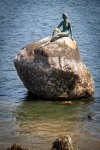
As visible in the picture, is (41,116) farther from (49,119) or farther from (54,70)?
(54,70)

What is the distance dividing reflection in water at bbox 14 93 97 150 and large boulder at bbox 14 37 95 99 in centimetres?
64

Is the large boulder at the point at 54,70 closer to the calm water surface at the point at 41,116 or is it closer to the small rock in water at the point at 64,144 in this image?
the calm water surface at the point at 41,116

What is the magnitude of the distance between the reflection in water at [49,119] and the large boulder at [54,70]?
642 mm

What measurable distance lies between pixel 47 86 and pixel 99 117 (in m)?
3.88

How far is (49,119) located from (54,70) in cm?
335

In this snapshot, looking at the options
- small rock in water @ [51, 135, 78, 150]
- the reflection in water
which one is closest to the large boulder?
the reflection in water

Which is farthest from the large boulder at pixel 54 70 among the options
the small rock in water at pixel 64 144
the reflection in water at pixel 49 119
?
the small rock in water at pixel 64 144

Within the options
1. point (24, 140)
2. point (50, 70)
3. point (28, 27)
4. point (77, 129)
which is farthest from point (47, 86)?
point (28, 27)

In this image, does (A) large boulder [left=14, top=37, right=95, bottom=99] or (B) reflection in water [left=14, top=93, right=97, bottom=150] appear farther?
Answer: (A) large boulder [left=14, top=37, right=95, bottom=99]

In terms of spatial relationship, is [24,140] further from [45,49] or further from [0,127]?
[45,49]

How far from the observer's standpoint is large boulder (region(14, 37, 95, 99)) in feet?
80.8

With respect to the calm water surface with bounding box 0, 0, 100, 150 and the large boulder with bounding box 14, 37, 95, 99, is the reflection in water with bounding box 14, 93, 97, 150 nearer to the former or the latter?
the calm water surface with bounding box 0, 0, 100, 150

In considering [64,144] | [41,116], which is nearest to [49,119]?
[41,116]

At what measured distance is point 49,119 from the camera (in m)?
22.3
